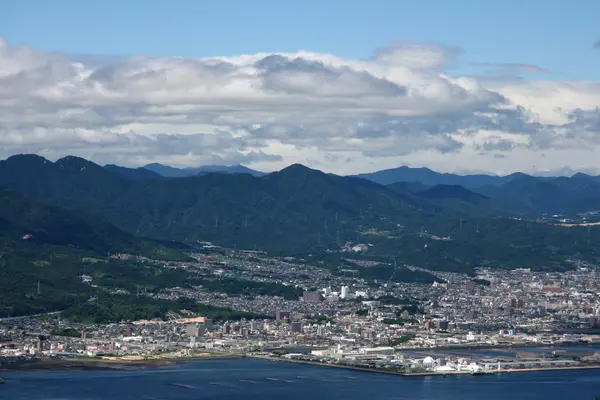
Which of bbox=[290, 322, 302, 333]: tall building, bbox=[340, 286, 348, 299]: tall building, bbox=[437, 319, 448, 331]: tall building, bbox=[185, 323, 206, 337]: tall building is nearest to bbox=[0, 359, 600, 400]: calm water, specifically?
bbox=[185, 323, 206, 337]: tall building

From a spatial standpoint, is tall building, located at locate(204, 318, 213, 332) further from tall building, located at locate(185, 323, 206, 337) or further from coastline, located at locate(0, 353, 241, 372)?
coastline, located at locate(0, 353, 241, 372)

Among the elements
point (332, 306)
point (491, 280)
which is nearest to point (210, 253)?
point (491, 280)

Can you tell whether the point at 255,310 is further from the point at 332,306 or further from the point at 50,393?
the point at 50,393

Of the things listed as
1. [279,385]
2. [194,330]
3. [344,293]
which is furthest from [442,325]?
[279,385]

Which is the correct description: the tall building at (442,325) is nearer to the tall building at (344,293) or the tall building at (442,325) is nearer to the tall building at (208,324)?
the tall building at (208,324)

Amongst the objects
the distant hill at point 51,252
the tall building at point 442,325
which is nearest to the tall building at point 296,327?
the tall building at point 442,325

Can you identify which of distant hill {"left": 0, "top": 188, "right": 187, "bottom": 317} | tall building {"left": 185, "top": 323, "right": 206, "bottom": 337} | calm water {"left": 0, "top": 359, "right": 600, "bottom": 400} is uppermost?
distant hill {"left": 0, "top": 188, "right": 187, "bottom": 317}
